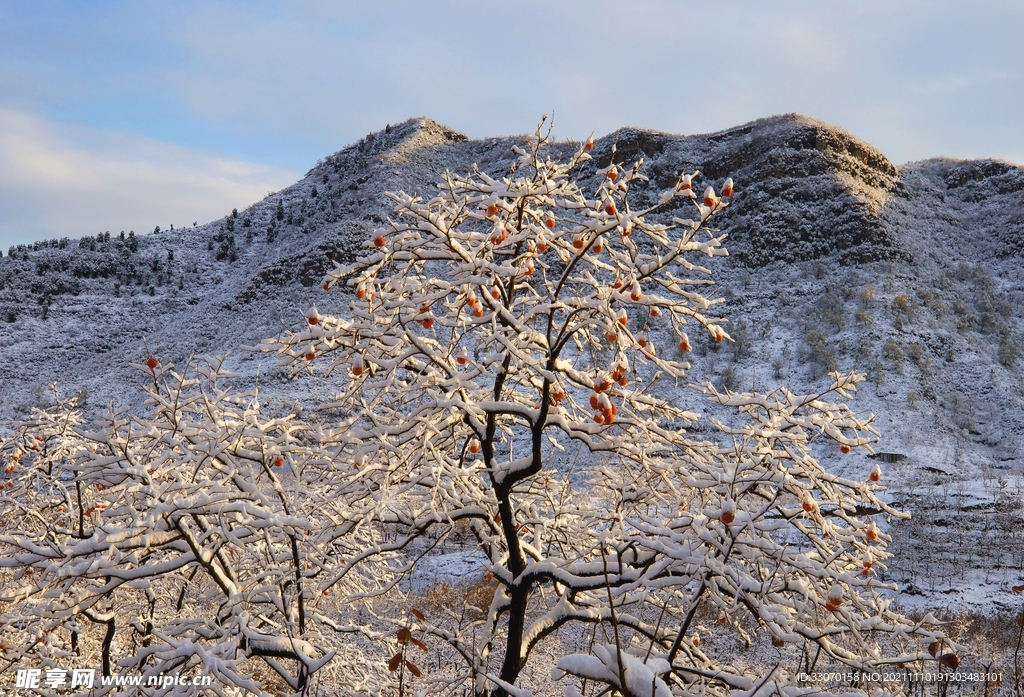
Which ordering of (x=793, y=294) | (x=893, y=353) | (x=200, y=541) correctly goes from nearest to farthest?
(x=200, y=541)
(x=893, y=353)
(x=793, y=294)

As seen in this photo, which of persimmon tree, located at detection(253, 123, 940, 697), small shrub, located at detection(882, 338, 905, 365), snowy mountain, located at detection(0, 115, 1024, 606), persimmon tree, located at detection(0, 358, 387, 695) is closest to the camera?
persimmon tree, located at detection(253, 123, 940, 697)

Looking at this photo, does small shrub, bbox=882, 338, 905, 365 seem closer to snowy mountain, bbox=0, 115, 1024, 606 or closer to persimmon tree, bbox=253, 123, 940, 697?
snowy mountain, bbox=0, 115, 1024, 606

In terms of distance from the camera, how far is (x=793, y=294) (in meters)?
26.6

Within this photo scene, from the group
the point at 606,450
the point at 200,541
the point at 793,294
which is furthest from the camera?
the point at 793,294

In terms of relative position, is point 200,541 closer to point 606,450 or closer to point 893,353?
point 606,450

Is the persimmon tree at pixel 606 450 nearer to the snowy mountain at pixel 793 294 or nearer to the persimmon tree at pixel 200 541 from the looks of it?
the persimmon tree at pixel 200 541

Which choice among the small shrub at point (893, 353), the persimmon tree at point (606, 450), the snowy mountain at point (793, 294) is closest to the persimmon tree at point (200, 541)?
the persimmon tree at point (606, 450)

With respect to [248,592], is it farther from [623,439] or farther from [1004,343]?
[1004,343]

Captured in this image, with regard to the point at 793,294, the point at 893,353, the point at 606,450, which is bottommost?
the point at 893,353

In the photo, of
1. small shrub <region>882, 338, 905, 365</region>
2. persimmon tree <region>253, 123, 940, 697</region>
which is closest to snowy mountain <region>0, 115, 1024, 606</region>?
small shrub <region>882, 338, 905, 365</region>

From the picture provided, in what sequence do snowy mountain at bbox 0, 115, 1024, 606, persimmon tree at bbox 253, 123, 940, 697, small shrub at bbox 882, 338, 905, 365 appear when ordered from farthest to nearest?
small shrub at bbox 882, 338, 905, 365 < snowy mountain at bbox 0, 115, 1024, 606 < persimmon tree at bbox 253, 123, 940, 697

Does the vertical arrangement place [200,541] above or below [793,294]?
below

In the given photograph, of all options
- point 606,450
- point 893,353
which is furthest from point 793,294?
point 606,450

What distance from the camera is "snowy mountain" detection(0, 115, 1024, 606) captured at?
16.7 m
